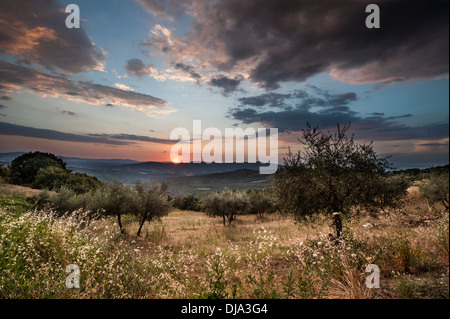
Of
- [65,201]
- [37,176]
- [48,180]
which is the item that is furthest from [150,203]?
[37,176]

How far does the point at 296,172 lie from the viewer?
972 cm

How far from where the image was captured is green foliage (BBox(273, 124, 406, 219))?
847 cm

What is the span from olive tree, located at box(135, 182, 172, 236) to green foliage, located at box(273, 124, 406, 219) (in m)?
17.3

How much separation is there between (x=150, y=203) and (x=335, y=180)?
19.5 metres

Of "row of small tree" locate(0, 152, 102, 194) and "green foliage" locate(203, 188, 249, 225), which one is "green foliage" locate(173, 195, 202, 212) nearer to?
"row of small tree" locate(0, 152, 102, 194)

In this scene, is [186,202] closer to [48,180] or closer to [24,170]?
[48,180]

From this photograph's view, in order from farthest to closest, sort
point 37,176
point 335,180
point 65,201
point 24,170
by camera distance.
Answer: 1. point 24,170
2. point 37,176
3. point 65,201
4. point 335,180

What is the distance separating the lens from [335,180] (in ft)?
28.2

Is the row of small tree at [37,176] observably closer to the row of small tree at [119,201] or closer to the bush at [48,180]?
the bush at [48,180]

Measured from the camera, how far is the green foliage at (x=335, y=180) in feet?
27.8
